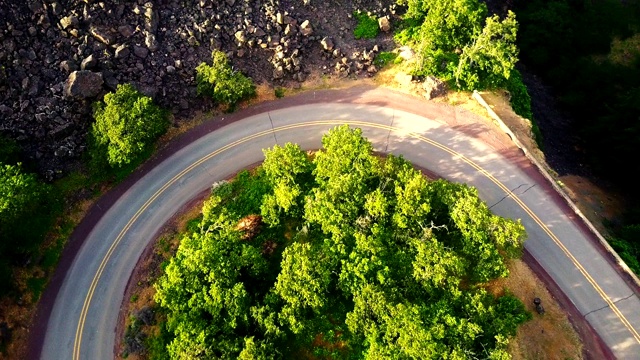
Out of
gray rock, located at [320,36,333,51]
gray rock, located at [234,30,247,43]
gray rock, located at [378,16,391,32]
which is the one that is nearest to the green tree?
gray rock, located at [378,16,391,32]

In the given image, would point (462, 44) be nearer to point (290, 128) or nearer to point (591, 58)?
point (290, 128)

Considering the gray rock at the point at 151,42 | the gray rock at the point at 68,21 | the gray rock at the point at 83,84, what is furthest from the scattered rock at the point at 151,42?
the gray rock at the point at 68,21

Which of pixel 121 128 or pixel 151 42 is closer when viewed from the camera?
pixel 121 128

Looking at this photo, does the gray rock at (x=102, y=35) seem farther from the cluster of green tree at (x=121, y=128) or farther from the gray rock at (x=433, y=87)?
Result: the gray rock at (x=433, y=87)

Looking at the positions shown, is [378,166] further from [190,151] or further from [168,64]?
[168,64]

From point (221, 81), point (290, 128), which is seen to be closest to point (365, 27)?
point (290, 128)
